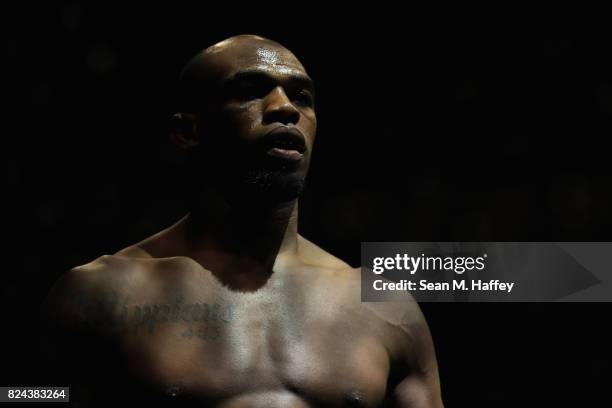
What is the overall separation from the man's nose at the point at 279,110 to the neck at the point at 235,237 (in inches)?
5.5

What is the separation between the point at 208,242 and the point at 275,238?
11 cm

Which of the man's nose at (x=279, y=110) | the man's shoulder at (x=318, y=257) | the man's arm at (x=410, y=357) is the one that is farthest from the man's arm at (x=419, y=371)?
the man's nose at (x=279, y=110)

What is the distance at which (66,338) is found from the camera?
173cm

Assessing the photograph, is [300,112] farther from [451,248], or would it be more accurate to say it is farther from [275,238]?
[451,248]

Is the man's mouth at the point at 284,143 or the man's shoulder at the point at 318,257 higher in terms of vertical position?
the man's mouth at the point at 284,143

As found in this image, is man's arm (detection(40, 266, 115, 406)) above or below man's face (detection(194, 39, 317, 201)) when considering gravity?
below

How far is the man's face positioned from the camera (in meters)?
1.75

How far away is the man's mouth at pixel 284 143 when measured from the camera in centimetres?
174

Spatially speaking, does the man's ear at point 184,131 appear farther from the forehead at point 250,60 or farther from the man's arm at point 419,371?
the man's arm at point 419,371

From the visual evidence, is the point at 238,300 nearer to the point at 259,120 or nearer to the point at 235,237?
the point at 235,237

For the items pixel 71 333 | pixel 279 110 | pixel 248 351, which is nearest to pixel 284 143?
pixel 279 110

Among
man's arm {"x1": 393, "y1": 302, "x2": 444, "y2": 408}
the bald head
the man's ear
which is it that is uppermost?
the bald head

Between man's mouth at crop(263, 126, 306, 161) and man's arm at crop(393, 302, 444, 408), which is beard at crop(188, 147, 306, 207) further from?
man's arm at crop(393, 302, 444, 408)

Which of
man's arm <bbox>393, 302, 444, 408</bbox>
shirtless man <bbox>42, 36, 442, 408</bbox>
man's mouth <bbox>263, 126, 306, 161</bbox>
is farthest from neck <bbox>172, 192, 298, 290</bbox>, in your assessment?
man's arm <bbox>393, 302, 444, 408</bbox>
